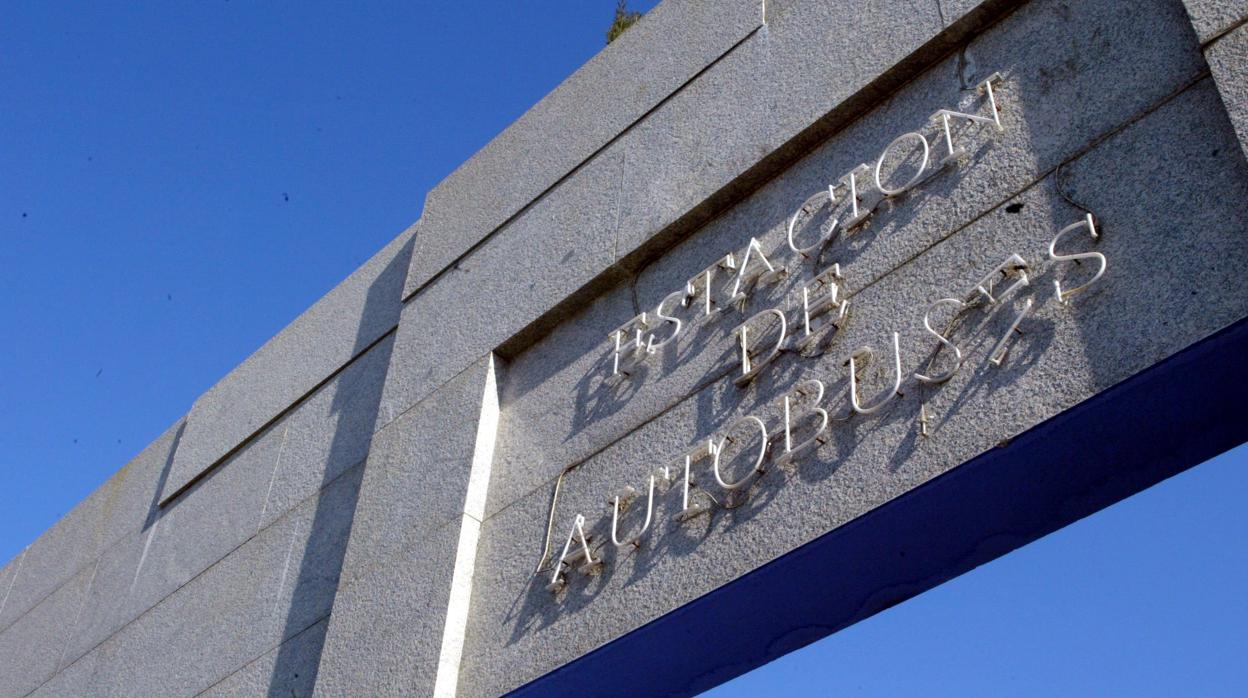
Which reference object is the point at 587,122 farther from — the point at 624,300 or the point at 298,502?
the point at 298,502

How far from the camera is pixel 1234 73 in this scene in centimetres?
422

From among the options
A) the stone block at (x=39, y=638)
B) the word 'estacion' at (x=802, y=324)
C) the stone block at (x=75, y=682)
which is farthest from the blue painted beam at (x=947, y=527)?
the stone block at (x=39, y=638)

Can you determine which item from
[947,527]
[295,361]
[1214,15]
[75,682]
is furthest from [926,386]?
[75,682]

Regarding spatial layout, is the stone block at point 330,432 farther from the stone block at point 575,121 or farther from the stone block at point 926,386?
the stone block at point 926,386

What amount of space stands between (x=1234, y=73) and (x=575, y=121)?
3.76m

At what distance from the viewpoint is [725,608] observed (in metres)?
4.99

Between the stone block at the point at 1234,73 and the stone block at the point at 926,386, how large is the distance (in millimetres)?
140

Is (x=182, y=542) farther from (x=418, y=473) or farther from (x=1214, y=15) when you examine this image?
(x=1214, y=15)

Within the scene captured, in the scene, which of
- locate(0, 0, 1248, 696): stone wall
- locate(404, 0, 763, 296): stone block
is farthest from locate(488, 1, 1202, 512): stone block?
locate(404, 0, 763, 296): stone block

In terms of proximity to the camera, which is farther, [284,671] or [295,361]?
[295,361]

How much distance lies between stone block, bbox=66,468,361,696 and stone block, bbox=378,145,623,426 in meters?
0.73

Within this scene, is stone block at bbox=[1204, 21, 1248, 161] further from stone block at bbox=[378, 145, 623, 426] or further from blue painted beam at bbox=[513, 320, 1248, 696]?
stone block at bbox=[378, 145, 623, 426]

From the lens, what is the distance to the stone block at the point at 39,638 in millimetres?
9047

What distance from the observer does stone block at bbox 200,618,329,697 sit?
6.57 m
